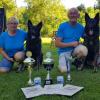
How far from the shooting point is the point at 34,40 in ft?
20.5

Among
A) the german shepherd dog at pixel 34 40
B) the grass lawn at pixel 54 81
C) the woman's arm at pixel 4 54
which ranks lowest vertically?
the grass lawn at pixel 54 81

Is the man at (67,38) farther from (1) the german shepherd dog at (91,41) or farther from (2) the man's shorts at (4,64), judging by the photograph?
(2) the man's shorts at (4,64)

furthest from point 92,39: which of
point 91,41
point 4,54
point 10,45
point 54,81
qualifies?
point 4,54

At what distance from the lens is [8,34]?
6270 mm

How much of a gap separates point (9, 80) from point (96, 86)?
1481 mm

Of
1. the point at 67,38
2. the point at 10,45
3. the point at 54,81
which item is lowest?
the point at 54,81

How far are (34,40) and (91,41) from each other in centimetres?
107

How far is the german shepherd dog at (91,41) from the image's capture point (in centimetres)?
606

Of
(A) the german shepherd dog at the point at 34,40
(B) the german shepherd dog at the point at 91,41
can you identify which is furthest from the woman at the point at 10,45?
(B) the german shepherd dog at the point at 91,41

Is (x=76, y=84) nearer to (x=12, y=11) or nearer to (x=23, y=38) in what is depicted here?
(x=23, y=38)

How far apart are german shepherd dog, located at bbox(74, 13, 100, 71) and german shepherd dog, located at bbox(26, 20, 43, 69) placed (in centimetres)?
75

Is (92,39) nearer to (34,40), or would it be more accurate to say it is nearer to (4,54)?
(34,40)

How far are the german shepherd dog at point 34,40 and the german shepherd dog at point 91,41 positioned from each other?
0.75m

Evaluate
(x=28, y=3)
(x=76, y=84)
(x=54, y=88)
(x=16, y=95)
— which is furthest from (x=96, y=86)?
(x=28, y=3)
